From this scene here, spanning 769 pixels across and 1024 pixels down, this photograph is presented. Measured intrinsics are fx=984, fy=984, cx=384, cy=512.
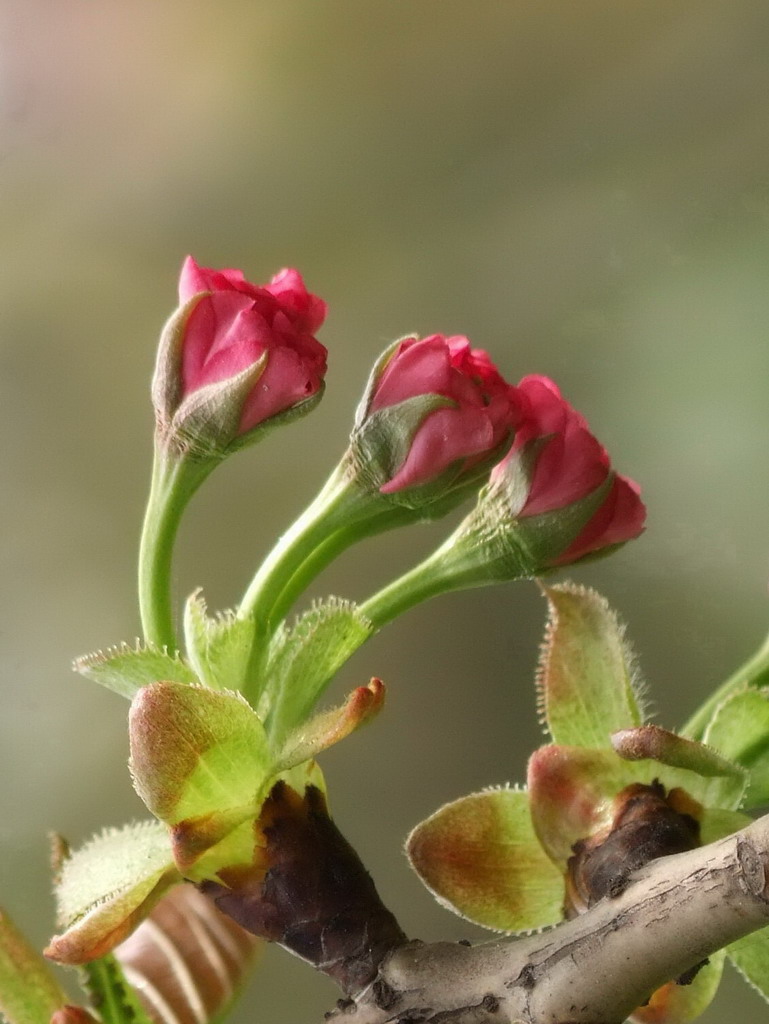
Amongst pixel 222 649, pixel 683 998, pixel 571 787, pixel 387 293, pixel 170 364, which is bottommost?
pixel 683 998

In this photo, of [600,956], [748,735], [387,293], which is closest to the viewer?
[600,956]

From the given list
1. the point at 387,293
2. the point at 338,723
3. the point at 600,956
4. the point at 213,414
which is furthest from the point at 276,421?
the point at 387,293

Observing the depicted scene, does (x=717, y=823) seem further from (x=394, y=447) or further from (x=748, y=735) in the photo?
(x=394, y=447)

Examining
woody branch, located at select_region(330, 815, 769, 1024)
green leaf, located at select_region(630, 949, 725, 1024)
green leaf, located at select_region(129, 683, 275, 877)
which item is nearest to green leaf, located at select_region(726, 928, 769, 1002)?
green leaf, located at select_region(630, 949, 725, 1024)

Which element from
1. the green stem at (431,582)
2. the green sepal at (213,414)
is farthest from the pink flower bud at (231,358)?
the green stem at (431,582)

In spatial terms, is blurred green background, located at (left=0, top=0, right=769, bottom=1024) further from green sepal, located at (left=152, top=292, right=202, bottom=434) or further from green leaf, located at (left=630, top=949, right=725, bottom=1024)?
green sepal, located at (left=152, top=292, right=202, bottom=434)

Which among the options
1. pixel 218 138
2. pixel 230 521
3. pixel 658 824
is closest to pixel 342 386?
pixel 230 521
